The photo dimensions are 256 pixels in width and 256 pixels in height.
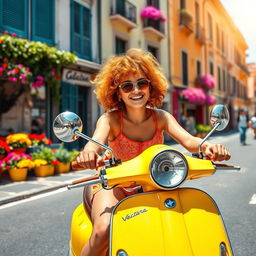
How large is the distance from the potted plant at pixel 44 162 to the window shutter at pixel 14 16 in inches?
165

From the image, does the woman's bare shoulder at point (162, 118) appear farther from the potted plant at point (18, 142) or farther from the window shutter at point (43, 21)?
the window shutter at point (43, 21)

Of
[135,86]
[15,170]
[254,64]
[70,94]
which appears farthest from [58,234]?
[254,64]

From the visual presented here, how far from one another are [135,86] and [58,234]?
2191 mm

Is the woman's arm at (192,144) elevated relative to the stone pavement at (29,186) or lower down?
elevated

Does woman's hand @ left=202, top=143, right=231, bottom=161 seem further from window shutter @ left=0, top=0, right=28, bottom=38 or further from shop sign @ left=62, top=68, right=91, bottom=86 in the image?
shop sign @ left=62, top=68, right=91, bottom=86

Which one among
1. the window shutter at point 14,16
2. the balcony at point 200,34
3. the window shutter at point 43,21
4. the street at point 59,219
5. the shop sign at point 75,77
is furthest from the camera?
the balcony at point 200,34

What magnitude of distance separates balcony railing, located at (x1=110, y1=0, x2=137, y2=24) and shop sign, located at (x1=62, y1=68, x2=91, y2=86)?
146 inches

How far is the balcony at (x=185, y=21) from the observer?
70.3 ft

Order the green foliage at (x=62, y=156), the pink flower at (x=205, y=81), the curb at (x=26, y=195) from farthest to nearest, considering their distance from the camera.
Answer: the pink flower at (x=205, y=81)
the green foliage at (x=62, y=156)
the curb at (x=26, y=195)

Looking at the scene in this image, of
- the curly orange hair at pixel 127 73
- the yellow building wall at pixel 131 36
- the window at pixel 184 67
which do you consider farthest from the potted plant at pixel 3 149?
the window at pixel 184 67

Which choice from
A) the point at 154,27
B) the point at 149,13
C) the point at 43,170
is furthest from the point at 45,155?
the point at 154,27

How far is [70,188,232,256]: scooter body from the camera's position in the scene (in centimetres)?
144

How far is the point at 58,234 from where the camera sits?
3516 millimetres

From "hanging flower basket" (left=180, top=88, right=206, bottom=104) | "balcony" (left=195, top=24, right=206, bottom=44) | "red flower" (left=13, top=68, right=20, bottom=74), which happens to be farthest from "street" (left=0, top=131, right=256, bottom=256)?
"balcony" (left=195, top=24, right=206, bottom=44)
